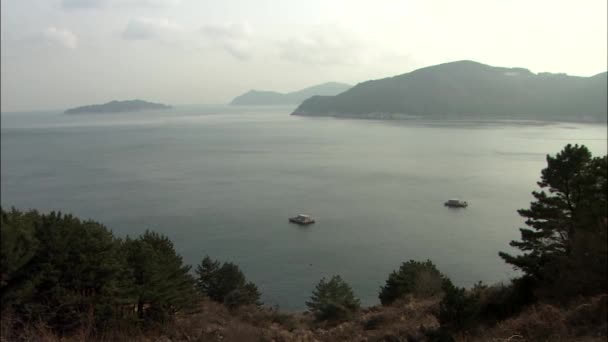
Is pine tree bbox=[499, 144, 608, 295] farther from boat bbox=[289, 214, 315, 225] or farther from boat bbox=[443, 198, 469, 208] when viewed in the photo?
boat bbox=[443, 198, 469, 208]

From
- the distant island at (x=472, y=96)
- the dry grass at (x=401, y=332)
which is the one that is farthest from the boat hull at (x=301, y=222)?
the distant island at (x=472, y=96)

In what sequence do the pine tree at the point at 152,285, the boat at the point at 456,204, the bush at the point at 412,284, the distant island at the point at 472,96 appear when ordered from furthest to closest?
the distant island at the point at 472,96 < the boat at the point at 456,204 < the bush at the point at 412,284 < the pine tree at the point at 152,285

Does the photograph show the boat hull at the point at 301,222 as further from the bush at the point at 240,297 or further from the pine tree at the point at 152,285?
the pine tree at the point at 152,285

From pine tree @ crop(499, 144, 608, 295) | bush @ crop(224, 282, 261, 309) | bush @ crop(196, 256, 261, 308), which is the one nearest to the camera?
pine tree @ crop(499, 144, 608, 295)

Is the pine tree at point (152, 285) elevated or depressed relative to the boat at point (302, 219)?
elevated

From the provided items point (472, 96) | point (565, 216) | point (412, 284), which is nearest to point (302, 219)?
point (412, 284)

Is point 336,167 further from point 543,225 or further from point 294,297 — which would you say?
point 543,225

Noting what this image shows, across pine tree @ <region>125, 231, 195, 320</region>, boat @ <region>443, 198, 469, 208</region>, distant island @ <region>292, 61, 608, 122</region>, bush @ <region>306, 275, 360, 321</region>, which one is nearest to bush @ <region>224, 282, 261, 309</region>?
bush @ <region>306, 275, 360, 321</region>
